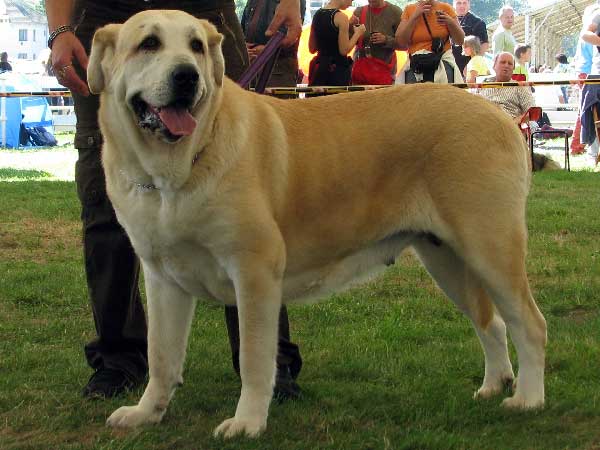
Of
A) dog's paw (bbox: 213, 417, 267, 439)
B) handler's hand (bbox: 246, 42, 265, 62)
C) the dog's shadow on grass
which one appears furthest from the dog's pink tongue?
the dog's shadow on grass

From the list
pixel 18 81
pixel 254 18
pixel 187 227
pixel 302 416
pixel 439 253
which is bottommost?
pixel 18 81

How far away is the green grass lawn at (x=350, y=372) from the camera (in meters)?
3.26

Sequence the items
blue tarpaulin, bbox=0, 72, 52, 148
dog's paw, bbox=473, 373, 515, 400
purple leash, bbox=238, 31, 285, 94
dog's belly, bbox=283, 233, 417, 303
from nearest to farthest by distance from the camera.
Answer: dog's belly, bbox=283, 233, 417, 303 < dog's paw, bbox=473, 373, 515, 400 < purple leash, bbox=238, 31, 285, 94 < blue tarpaulin, bbox=0, 72, 52, 148

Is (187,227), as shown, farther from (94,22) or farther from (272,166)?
(94,22)

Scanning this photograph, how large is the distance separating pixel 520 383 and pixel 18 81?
17.8 m

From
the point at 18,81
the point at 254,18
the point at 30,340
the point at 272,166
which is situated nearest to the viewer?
the point at 272,166

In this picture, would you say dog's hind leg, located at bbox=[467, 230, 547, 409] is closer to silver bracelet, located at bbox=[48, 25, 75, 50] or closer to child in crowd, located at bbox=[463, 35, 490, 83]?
silver bracelet, located at bbox=[48, 25, 75, 50]

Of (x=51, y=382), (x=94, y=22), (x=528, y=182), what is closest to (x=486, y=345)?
(x=528, y=182)

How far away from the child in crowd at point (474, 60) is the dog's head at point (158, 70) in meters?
11.9

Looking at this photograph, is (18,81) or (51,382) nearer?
(51,382)

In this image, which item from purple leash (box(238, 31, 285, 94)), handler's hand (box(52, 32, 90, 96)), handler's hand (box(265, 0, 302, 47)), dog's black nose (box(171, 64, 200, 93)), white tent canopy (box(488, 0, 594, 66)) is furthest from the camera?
white tent canopy (box(488, 0, 594, 66))

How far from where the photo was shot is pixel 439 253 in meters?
3.85

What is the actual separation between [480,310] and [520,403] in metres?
0.45

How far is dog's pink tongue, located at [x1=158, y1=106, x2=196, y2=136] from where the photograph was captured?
303cm
